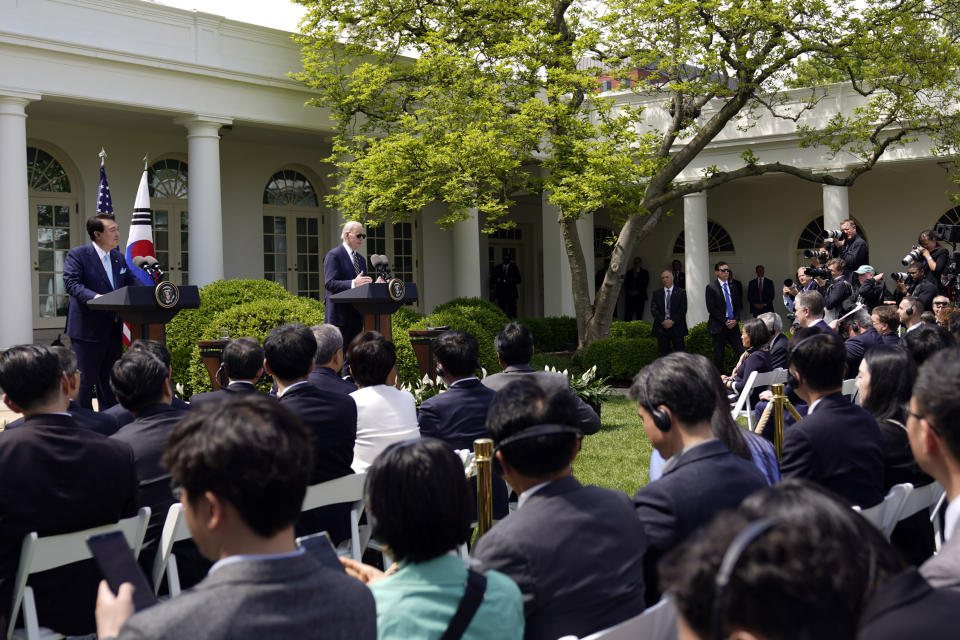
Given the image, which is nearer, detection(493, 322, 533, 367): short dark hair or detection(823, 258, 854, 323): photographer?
detection(493, 322, 533, 367): short dark hair

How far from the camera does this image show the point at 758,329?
8.16 m

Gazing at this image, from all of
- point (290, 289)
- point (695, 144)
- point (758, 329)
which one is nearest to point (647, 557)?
point (758, 329)

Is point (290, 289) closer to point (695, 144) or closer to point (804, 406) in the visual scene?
point (695, 144)

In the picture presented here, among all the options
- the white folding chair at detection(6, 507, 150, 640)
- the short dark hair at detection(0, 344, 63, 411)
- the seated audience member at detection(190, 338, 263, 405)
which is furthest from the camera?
the seated audience member at detection(190, 338, 263, 405)

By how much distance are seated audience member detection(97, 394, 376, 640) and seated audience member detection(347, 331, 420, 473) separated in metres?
2.96

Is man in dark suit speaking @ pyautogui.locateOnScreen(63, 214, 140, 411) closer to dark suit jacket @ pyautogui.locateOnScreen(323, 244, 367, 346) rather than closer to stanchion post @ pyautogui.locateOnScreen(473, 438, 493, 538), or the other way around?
dark suit jacket @ pyautogui.locateOnScreen(323, 244, 367, 346)

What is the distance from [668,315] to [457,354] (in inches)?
440

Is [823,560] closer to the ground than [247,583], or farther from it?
farther from it

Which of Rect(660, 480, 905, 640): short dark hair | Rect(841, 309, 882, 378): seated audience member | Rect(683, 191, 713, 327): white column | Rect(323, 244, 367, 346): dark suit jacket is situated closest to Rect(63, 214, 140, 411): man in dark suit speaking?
Rect(323, 244, 367, 346): dark suit jacket

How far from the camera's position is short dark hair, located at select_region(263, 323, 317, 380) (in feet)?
15.0

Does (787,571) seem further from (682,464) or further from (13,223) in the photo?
(13,223)

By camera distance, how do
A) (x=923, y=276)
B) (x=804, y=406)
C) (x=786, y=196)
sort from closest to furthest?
(x=804, y=406) → (x=923, y=276) → (x=786, y=196)

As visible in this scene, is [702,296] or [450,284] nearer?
[702,296]

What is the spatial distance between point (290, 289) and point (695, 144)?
30.7ft
